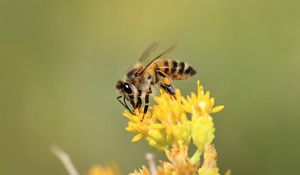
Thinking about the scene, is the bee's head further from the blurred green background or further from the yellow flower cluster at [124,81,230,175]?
the blurred green background

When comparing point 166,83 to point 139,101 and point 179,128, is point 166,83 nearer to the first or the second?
point 139,101

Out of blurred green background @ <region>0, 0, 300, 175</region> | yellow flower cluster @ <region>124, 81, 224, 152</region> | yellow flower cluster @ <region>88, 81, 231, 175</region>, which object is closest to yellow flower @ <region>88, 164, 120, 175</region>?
yellow flower cluster @ <region>88, 81, 231, 175</region>

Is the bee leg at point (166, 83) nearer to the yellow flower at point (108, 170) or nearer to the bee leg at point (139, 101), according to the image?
the bee leg at point (139, 101)

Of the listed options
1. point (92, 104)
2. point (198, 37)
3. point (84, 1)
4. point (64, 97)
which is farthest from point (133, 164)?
point (84, 1)

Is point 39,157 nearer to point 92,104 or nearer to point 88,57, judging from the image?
point 92,104

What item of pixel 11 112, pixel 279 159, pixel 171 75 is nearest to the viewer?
pixel 171 75

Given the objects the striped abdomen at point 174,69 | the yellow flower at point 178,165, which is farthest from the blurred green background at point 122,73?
the yellow flower at point 178,165
